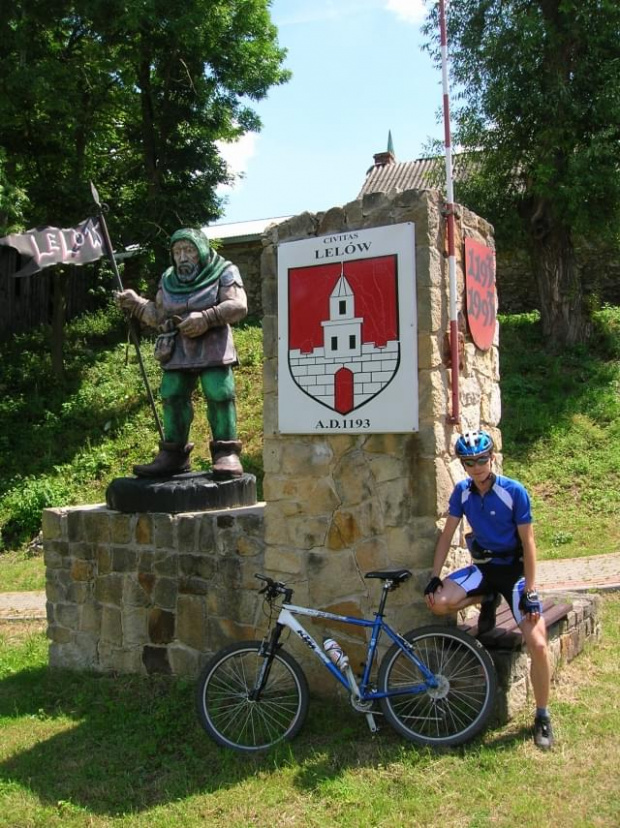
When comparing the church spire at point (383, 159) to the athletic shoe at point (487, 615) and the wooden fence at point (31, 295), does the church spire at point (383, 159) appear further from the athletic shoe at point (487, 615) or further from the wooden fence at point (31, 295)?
the athletic shoe at point (487, 615)

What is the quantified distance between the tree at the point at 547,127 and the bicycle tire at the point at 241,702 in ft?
31.2

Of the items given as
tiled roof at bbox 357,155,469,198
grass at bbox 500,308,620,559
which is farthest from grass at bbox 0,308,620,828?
tiled roof at bbox 357,155,469,198

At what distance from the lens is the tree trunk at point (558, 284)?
43.5 feet

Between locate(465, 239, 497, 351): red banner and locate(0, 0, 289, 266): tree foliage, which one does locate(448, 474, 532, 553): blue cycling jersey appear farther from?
locate(0, 0, 289, 266): tree foliage

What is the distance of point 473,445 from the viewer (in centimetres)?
395

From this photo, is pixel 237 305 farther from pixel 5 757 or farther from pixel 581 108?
pixel 581 108

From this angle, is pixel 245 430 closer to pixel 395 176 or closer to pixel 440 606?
pixel 440 606

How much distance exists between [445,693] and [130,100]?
13.9m

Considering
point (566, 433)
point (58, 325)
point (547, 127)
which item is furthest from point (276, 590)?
point (58, 325)

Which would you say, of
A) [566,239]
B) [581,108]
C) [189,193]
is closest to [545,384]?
[566,239]

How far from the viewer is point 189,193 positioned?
14.7 m

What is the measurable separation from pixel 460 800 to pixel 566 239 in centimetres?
1138

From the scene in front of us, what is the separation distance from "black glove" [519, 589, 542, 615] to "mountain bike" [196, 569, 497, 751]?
283 millimetres

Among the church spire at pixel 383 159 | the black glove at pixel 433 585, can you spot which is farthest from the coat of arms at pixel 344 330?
the church spire at pixel 383 159
